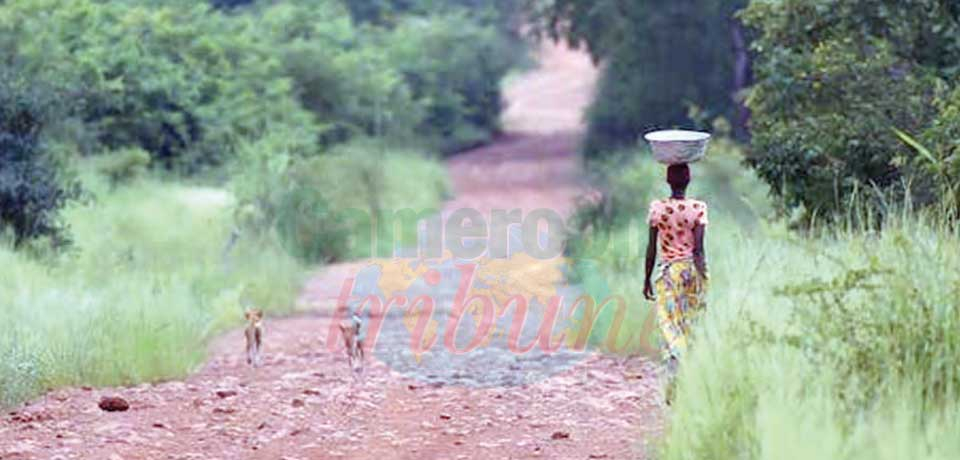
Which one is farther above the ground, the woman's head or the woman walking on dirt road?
the woman's head

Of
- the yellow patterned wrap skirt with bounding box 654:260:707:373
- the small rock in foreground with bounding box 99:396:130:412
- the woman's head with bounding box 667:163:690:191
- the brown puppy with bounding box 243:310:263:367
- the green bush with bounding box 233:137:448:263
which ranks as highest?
the woman's head with bounding box 667:163:690:191

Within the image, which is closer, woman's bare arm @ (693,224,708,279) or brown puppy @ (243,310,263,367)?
woman's bare arm @ (693,224,708,279)

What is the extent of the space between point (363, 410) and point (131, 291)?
14.9 ft

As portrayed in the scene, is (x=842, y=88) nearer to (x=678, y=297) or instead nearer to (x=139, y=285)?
(x=678, y=297)

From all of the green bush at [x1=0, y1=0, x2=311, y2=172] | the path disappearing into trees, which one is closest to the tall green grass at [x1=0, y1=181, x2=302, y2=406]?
the path disappearing into trees

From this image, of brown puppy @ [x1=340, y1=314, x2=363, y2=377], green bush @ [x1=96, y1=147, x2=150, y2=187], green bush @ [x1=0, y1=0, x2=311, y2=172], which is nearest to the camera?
brown puppy @ [x1=340, y1=314, x2=363, y2=377]

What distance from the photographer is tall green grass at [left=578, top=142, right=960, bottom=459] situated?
21.2ft

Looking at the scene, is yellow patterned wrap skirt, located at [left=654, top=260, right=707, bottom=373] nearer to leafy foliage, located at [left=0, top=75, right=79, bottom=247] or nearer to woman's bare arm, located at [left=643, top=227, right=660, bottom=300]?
woman's bare arm, located at [left=643, top=227, right=660, bottom=300]

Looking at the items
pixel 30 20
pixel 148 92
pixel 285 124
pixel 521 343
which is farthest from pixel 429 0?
pixel 521 343

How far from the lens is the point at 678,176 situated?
906 centimetres

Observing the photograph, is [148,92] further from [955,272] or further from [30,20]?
[955,272]

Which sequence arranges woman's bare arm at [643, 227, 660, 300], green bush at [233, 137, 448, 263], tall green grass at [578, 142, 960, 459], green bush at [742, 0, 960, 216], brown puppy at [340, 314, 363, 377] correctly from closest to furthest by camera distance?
1. tall green grass at [578, 142, 960, 459]
2. woman's bare arm at [643, 227, 660, 300]
3. brown puppy at [340, 314, 363, 377]
4. green bush at [742, 0, 960, 216]
5. green bush at [233, 137, 448, 263]

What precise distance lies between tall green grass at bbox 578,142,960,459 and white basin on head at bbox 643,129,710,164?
3.21 ft

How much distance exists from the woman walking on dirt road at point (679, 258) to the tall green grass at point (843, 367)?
62 centimetres
